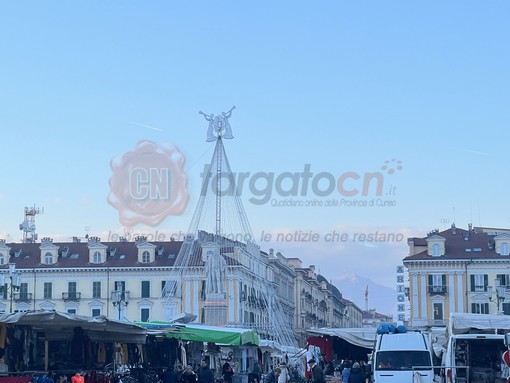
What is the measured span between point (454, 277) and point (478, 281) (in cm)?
226

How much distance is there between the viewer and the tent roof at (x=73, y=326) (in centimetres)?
2269

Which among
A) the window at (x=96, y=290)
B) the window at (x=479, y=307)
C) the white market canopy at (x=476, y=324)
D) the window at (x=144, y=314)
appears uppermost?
the window at (x=96, y=290)

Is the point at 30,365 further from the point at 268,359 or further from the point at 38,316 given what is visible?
the point at 268,359

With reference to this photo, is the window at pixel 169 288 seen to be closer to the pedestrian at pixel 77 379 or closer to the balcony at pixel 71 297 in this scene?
the balcony at pixel 71 297

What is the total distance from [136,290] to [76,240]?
10225mm

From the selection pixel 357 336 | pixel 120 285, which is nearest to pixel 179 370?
pixel 357 336

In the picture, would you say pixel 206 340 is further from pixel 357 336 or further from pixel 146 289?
pixel 146 289

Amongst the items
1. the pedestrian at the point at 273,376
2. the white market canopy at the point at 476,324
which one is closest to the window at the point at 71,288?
the pedestrian at the point at 273,376

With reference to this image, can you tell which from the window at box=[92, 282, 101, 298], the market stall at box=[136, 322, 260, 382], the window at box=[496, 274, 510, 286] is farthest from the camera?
the window at box=[496, 274, 510, 286]

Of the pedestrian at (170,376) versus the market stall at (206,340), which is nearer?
the pedestrian at (170,376)

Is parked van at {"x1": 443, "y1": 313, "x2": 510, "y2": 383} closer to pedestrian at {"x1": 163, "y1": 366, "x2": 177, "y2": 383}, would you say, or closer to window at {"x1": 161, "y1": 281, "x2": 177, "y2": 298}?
pedestrian at {"x1": 163, "y1": 366, "x2": 177, "y2": 383}

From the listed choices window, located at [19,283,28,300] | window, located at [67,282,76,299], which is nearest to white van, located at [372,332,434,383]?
window, located at [67,282,76,299]

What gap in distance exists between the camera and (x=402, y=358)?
28.8 metres

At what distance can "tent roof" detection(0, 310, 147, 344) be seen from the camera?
893 inches
